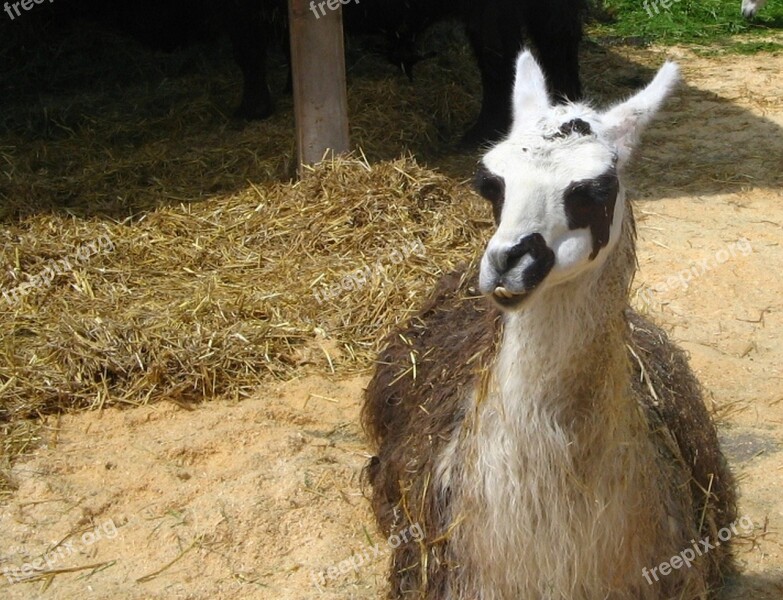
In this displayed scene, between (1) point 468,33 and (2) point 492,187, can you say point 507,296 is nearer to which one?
(2) point 492,187

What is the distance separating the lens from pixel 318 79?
6.80m

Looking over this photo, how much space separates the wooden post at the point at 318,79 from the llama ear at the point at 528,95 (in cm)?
379

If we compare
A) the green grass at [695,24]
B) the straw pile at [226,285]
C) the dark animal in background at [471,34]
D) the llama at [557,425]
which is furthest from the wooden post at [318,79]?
the green grass at [695,24]

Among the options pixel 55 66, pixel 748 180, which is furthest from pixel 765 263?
pixel 55 66

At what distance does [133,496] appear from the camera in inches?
167

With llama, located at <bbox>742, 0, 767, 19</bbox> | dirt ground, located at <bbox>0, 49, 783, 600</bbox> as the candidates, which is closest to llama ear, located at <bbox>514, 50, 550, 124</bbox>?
dirt ground, located at <bbox>0, 49, 783, 600</bbox>

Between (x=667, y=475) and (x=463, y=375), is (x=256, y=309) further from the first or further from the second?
(x=667, y=475)

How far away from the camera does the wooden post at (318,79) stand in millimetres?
6719

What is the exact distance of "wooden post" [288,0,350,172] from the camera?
672cm

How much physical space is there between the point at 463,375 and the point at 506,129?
16.5 ft

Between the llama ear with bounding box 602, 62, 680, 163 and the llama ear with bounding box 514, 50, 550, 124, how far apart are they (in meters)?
0.20

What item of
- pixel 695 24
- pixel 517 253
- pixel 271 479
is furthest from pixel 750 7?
pixel 517 253

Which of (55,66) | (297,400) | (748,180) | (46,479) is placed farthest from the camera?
(55,66)

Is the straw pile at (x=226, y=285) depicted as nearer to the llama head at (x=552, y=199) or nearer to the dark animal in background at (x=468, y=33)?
the dark animal in background at (x=468, y=33)
